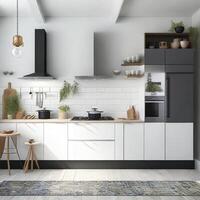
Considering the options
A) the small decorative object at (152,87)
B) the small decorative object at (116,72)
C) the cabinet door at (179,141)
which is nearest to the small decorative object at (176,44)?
the small decorative object at (152,87)

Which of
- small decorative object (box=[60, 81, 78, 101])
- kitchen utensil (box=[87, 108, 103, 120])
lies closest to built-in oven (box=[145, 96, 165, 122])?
kitchen utensil (box=[87, 108, 103, 120])

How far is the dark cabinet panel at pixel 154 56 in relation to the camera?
6.07 metres

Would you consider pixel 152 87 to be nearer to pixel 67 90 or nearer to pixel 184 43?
pixel 184 43

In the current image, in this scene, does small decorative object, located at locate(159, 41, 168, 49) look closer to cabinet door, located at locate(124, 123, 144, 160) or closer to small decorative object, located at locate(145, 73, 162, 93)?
small decorative object, located at locate(145, 73, 162, 93)

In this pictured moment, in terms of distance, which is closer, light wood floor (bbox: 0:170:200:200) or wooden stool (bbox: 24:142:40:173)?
light wood floor (bbox: 0:170:200:200)

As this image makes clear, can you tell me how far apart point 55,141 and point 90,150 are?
66 centimetres

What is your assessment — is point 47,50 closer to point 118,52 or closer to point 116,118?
point 118,52

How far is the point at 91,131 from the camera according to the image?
6062mm

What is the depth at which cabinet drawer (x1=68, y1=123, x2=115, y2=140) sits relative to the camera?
6062 mm

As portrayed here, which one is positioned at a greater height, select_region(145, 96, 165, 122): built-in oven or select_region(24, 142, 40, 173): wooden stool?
select_region(145, 96, 165, 122): built-in oven

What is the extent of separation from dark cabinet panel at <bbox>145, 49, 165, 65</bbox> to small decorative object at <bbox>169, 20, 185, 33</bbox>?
51 cm

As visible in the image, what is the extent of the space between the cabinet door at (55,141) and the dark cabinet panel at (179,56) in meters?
2.26

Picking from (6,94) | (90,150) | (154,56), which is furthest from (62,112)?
(154,56)

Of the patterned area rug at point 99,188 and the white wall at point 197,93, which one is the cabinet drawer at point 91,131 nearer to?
the patterned area rug at point 99,188
